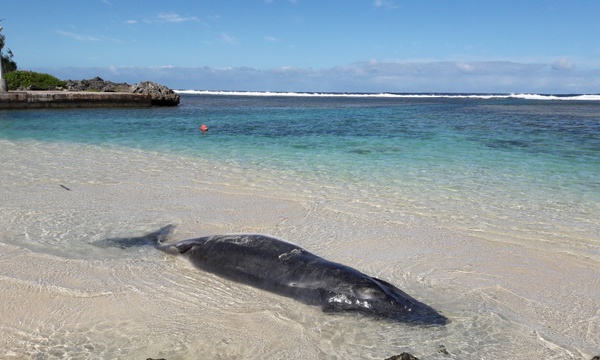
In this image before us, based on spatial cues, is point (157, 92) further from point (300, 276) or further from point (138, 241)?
point (300, 276)

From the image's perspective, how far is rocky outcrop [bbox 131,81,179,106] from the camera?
148 ft

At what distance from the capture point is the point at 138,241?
664cm

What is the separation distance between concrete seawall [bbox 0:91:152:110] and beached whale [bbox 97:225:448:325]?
33.8m

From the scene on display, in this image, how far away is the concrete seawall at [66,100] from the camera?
113ft

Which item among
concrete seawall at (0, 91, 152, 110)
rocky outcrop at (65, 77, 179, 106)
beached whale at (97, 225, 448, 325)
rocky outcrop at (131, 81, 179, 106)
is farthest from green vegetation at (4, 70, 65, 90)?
beached whale at (97, 225, 448, 325)

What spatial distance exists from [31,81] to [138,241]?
49.8 meters

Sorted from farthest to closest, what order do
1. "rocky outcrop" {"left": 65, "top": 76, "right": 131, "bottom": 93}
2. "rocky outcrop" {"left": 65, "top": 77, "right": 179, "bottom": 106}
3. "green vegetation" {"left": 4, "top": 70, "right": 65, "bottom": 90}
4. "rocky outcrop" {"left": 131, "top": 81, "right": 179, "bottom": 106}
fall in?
"rocky outcrop" {"left": 65, "top": 76, "right": 131, "bottom": 93} → "green vegetation" {"left": 4, "top": 70, "right": 65, "bottom": 90} → "rocky outcrop" {"left": 65, "top": 77, "right": 179, "bottom": 106} → "rocky outcrop" {"left": 131, "top": 81, "right": 179, "bottom": 106}

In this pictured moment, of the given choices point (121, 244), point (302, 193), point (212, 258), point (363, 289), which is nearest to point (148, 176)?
point (302, 193)

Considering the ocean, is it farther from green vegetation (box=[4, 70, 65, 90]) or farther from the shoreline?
green vegetation (box=[4, 70, 65, 90])

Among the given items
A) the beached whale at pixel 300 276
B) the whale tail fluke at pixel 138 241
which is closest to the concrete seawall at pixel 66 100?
the whale tail fluke at pixel 138 241

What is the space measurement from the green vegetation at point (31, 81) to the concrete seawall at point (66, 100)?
11.8 m

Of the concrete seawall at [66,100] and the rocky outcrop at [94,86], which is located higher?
the rocky outcrop at [94,86]

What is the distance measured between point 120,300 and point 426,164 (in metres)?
10.1

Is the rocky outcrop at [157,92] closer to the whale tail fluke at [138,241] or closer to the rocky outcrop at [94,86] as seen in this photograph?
the rocky outcrop at [94,86]
